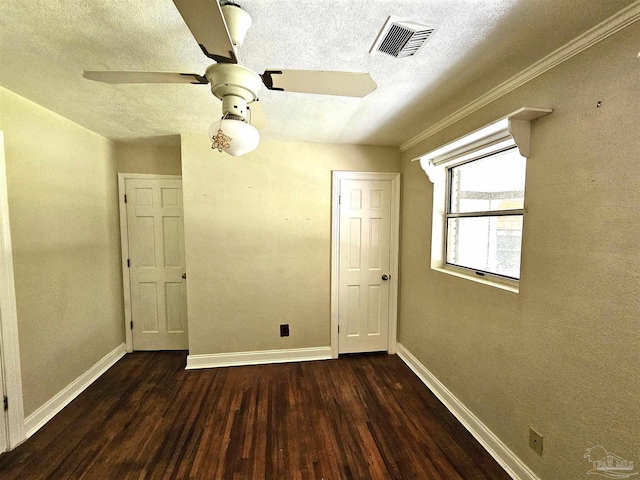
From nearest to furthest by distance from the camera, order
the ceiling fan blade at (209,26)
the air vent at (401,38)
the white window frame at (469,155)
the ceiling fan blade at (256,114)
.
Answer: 1. the ceiling fan blade at (209,26)
2. the air vent at (401,38)
3. the ceiling fan blade at (256,114)
4. the white window frame at (469,155)

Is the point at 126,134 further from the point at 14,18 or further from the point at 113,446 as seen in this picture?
the point at 113,446

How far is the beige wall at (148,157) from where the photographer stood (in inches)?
107

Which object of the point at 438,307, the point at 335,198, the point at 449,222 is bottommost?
the point at 438,307

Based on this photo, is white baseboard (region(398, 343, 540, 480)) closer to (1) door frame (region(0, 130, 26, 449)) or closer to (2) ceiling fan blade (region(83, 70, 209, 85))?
→ (2) ceiling fan blade (region(83, 70, 209, 85))

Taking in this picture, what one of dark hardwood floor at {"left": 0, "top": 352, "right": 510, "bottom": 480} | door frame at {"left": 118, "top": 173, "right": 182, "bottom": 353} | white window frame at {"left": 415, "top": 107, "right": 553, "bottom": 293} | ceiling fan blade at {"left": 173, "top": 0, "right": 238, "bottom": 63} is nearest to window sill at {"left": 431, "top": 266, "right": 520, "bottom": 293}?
white window frame at {"left": 415, "top": 107, "right": 553, "bottom": 293}

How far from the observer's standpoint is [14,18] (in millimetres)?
1023

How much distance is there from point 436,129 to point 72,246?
10.7ft

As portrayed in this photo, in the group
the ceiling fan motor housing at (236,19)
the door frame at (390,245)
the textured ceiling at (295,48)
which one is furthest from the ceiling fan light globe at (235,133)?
the door frame at (390,245)

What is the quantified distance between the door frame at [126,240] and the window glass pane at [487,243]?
113 inches

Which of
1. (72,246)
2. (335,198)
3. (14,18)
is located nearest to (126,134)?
(72,246)

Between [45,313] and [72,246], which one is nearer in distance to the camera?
[45,313]

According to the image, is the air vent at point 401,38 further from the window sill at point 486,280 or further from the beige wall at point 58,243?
the beige wall at point 58,243

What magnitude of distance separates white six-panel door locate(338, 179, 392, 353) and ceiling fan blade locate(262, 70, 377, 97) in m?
1.65

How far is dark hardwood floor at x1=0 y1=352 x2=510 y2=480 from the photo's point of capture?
1.50 metres
